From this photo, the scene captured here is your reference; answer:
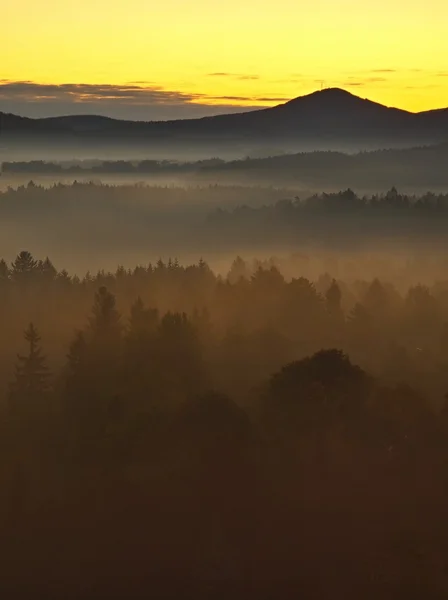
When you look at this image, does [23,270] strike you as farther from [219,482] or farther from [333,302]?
[219,482]

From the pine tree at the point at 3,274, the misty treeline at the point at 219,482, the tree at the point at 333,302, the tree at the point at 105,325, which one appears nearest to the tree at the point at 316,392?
the misty treeline at the point at 219,482

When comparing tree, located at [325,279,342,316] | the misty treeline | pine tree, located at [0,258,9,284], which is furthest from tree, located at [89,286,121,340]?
pine tree, located at [0,258,9,284]

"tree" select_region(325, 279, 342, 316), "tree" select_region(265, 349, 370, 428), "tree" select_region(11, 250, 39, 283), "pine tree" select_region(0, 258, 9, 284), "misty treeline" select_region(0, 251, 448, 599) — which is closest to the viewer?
"misty treeline" select_region(0, 251, 448, 599)

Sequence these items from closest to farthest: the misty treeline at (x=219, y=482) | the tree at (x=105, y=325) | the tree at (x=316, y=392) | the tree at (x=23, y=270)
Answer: the misty treeline at (x=219, y=482), the tree at (x=316, y=392), the tree at (x=105, y=325), the tree at (x=23, y=270)

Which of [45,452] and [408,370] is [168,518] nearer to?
[45,452]

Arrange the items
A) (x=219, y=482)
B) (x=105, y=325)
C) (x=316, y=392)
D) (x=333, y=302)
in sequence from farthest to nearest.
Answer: (x=333, y=302) < (x=105, y=325) < (x=316, y=392) < (x=219, y=482)

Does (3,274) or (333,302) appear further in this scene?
(3,274)

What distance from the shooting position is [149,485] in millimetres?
49219

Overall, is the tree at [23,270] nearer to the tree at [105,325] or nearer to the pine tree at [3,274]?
the pine tree at [3,274]

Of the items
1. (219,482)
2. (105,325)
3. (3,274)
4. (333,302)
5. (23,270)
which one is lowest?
(3,274)

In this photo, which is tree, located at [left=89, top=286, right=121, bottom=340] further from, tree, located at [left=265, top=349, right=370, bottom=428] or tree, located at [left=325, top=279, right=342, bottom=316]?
tree, located at [left=325, top=279, right=342, bottom=316]

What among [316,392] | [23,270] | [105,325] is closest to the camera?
[316,392]

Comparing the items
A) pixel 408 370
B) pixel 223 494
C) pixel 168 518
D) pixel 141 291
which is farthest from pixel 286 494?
pixel 141 291

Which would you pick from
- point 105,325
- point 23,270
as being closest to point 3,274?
point 23,270
